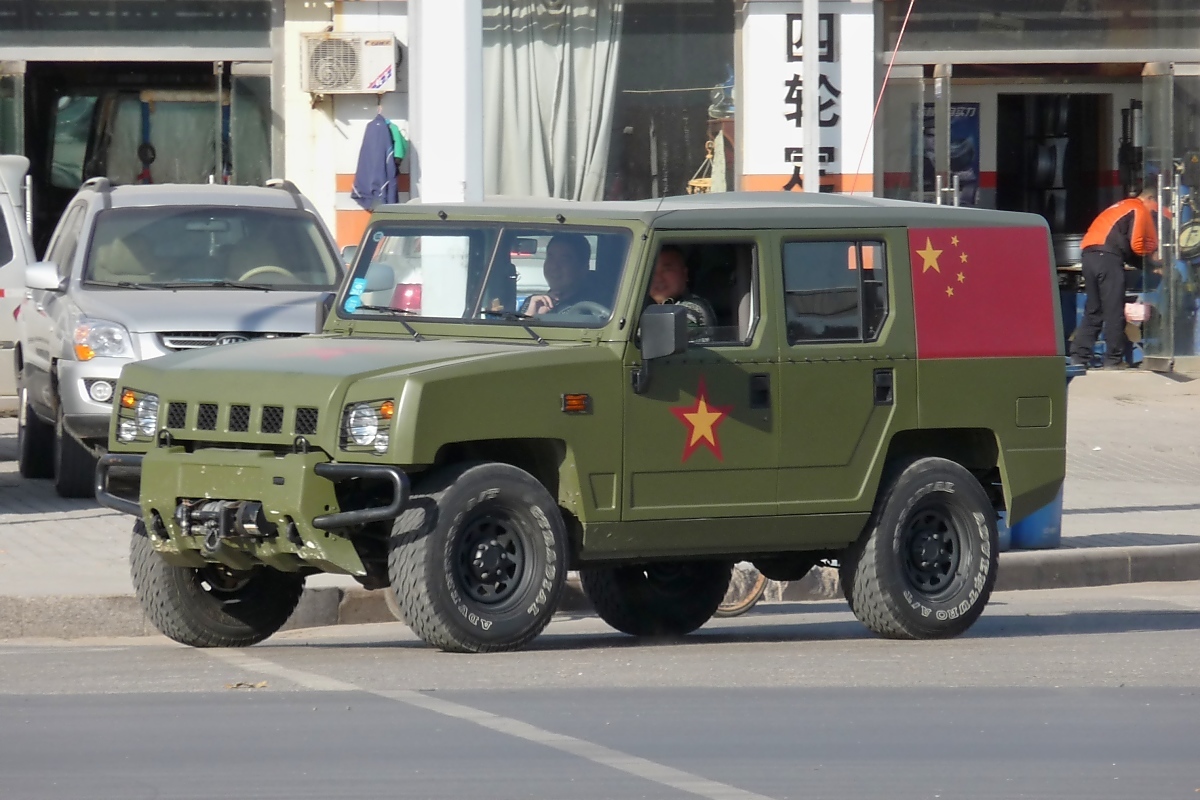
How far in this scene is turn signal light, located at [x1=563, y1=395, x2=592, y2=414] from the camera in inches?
331

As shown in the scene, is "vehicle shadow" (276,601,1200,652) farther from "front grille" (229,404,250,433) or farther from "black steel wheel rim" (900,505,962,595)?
"front grille" (229,404,250,433)

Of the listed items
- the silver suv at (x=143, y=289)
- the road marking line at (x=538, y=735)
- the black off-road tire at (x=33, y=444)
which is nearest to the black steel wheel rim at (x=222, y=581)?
the road marking line at (x=538, y=735)

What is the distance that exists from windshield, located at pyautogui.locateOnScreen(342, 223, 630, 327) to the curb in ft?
6.55

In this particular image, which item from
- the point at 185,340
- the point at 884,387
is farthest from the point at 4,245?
the point at 884,387

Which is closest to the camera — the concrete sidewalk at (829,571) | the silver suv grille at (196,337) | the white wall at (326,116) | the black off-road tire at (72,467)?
the concrete sidewalk at (829,571)

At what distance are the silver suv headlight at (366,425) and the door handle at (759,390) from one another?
160cm

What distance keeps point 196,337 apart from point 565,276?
4664 mm

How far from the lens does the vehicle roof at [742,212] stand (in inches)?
348

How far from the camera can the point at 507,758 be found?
21.4 ft

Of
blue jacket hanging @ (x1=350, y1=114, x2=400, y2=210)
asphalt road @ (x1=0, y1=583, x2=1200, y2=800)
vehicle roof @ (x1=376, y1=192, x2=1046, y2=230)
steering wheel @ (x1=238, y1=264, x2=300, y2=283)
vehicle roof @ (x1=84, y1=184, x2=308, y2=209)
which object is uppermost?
blue jacket hanging @ (x1=350, y1=114, x2=400, y2=210)

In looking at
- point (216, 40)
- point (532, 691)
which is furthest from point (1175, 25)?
point (532, 691)

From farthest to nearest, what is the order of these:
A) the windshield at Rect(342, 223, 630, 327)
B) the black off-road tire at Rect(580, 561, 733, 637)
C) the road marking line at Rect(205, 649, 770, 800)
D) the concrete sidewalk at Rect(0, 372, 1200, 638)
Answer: the concrete sidewalk at Rect(0, 372, 1200, 638), the black off-road tire at Rect(580, 561, 733, 637), the windshield at Rect(342, 223, 630, 327), the road marking line at Rect(205, 649, 770, 800)

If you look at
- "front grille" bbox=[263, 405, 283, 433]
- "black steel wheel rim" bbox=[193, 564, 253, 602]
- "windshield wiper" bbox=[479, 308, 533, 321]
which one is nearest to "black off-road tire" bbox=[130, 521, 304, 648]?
"black steel wheel rim" bbox=[193, 564, 253, 602]

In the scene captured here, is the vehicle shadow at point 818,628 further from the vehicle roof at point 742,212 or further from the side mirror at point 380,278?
the vehicle roof at point 742,212
